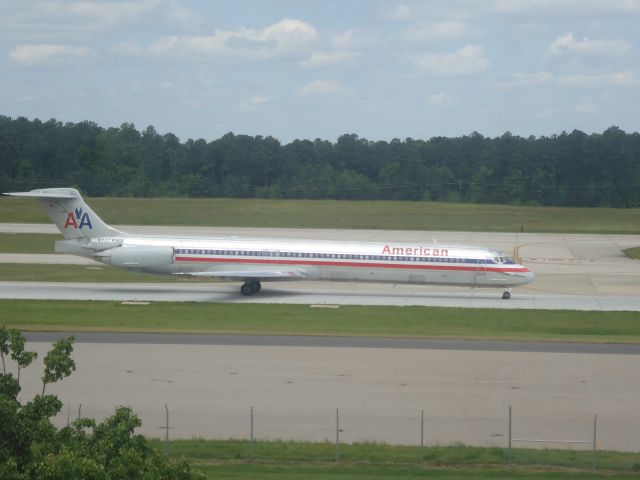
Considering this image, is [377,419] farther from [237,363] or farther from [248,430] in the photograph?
[237,363]

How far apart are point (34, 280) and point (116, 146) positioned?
11160 cm

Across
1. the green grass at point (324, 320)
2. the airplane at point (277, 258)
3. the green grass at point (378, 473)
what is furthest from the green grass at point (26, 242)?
the green grass at point (378, 473)

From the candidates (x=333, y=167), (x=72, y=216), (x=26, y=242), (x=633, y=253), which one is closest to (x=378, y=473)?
(x=72, y=216)

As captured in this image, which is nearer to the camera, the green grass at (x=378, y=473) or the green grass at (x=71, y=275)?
the green grass at (x=378, y=473)

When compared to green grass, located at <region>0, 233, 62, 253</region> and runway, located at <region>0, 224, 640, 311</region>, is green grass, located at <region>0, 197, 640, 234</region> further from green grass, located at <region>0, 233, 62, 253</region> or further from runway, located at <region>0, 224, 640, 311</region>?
runway, located at <region>0, 224, 640, 311</region>

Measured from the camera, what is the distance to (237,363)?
95.1 ft

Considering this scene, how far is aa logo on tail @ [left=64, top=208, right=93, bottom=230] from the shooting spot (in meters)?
45.0

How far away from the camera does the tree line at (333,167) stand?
140 metres

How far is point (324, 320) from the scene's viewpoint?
122 feet

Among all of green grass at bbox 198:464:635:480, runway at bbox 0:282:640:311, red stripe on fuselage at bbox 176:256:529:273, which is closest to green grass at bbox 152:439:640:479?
green grass at bbox 198:464:635:480

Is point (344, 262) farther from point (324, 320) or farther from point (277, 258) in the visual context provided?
point (324, 320)

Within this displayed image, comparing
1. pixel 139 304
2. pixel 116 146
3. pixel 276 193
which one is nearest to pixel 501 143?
pixel 276 193

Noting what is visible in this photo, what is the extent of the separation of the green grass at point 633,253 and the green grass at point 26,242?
41386 mm

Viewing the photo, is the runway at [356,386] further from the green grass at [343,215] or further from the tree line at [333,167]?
the tree line at [333,167]
